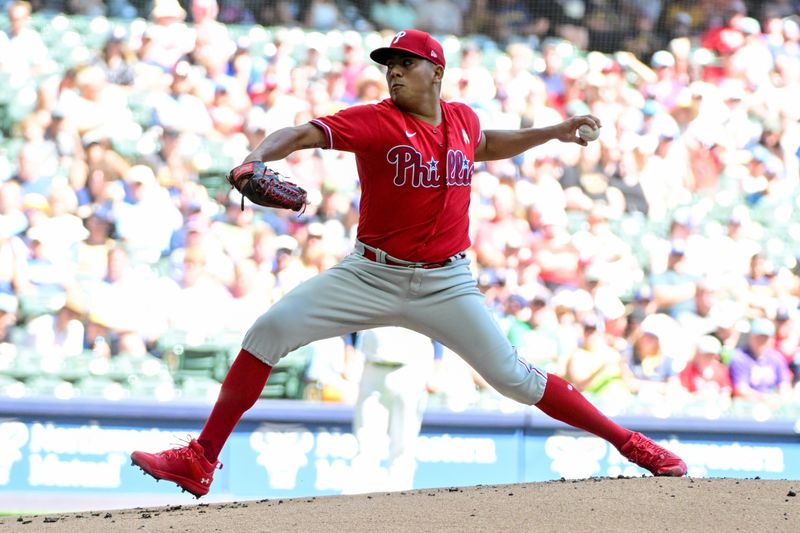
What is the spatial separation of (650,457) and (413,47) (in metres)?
1.81

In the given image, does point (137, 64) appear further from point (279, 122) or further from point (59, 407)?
point (59, 407)

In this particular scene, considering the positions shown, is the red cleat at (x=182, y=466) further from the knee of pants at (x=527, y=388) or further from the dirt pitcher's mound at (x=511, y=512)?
the knee of pants at (x=527, y=388)

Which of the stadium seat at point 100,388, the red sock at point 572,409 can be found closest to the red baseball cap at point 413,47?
the red sock at point 572,409

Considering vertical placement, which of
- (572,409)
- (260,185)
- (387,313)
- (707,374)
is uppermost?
(260,185)

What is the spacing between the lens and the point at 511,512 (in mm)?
4008

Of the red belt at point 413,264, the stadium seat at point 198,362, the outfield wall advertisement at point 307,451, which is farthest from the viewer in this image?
the stadium seat at point 198,362

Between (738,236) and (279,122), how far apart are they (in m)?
3.60

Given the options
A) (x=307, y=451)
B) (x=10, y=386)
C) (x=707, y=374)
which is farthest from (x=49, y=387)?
(x=707, y=374)

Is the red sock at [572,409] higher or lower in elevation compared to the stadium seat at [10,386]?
higher

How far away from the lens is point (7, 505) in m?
7.03

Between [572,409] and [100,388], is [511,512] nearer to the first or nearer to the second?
[572,409]

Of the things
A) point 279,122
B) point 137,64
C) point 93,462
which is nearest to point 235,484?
point 93,462

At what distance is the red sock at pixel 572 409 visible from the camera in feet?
14.6

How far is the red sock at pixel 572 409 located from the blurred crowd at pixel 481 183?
3167 mm
